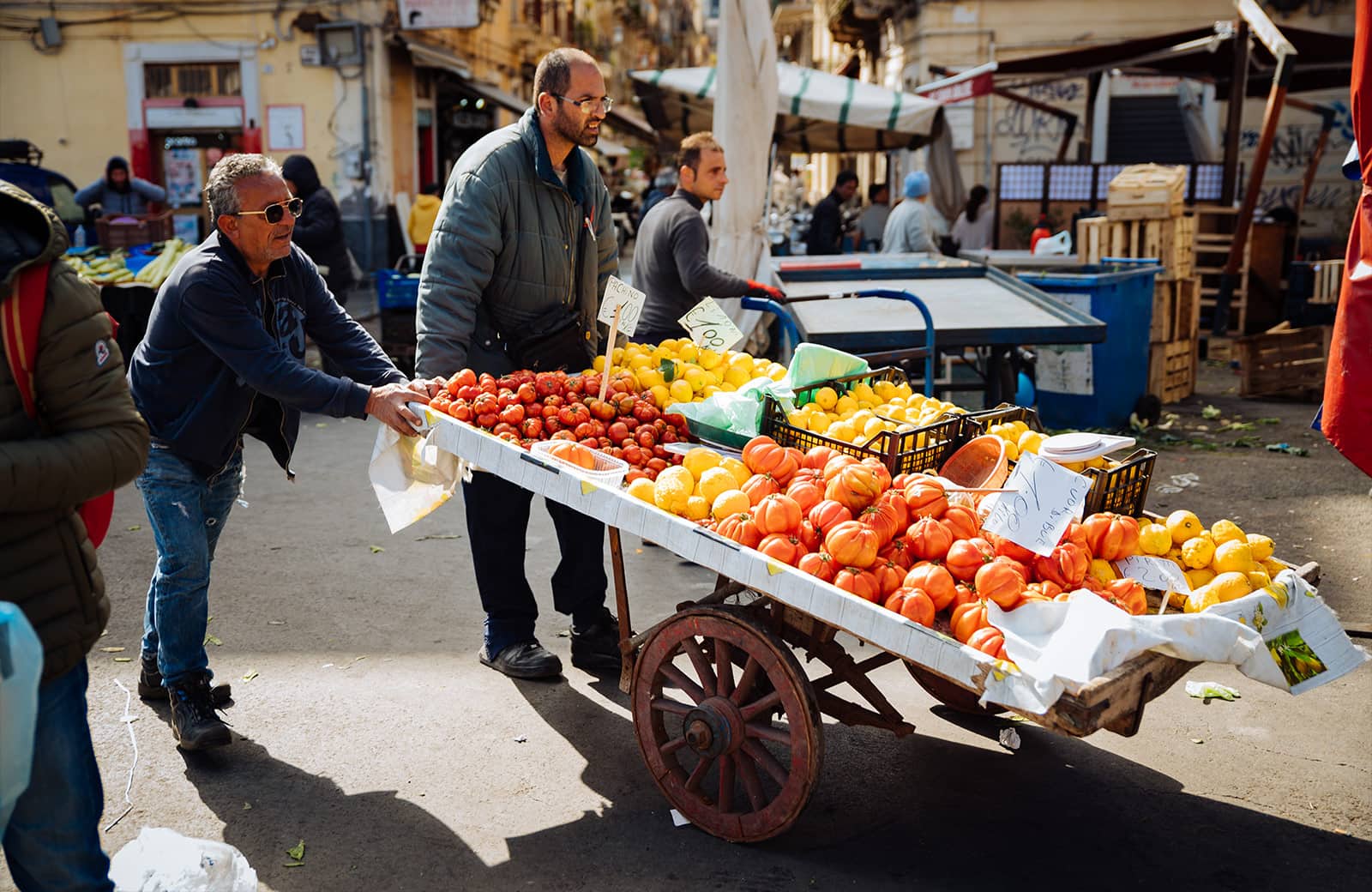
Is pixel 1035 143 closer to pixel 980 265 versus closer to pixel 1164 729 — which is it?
pixel 980 265

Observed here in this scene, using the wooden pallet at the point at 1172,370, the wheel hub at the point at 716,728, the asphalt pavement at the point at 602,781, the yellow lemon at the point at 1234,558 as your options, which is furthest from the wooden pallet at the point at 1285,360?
the wheel hub at the point at 716,728

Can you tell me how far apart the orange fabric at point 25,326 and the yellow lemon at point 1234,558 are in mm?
2812

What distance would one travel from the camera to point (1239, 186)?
15219 millimetres

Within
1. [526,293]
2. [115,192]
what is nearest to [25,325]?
[526,293]

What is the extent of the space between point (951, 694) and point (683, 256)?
279 centimetres

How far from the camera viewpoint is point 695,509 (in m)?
3.34

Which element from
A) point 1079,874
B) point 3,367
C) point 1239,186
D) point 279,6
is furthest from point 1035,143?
point 3,367

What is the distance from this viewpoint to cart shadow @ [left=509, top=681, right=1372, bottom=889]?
10.8 feet

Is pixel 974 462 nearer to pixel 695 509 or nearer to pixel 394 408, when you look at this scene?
pixel 695 509

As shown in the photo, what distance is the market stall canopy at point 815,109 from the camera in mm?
13758

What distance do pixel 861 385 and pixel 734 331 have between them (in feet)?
2.13

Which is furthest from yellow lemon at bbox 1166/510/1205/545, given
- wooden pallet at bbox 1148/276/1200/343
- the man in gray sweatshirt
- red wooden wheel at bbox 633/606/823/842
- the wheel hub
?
wooden pallet at bbox 1148/276/1200/343

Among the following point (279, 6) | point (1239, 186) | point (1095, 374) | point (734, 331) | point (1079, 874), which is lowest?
point (1079, 874)

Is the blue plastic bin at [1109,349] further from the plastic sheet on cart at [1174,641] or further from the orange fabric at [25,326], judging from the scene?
the orange fabric at [25,326]
